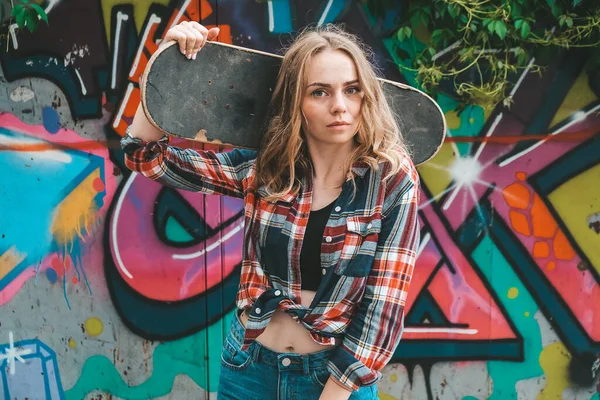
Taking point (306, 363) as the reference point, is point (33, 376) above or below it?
below

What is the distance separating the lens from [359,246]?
160 cm

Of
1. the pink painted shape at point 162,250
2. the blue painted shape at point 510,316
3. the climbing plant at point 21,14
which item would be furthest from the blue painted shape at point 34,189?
the blue painted shape at point 510,316

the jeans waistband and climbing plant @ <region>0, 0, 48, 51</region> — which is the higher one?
climbing plant @ <region>0, 0, 48, 51</region>

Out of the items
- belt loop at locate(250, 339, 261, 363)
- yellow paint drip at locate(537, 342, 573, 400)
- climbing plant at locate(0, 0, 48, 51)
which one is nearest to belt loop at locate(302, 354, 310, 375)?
belt loop at locate(250, 339, 261, 363)

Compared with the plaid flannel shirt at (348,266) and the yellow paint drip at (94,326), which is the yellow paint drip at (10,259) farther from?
the plaid flannel shirt at (348,266)

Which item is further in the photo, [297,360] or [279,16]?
[279,16]

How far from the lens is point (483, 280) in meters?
2.97

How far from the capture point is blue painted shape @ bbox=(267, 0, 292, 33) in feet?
9.23

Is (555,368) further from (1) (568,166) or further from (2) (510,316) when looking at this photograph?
(1) (568,166)

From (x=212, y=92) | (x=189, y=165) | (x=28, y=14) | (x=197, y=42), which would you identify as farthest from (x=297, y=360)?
(x=28, y=14)

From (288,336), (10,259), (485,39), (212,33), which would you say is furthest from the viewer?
(10,259)

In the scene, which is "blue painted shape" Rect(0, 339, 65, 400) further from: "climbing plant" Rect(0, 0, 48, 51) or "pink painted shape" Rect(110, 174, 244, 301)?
"climbing plant" Rect(0, 0, 48, 51)

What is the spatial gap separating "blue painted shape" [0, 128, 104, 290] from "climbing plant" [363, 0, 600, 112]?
1683mm

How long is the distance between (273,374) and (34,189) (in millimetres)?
1978
